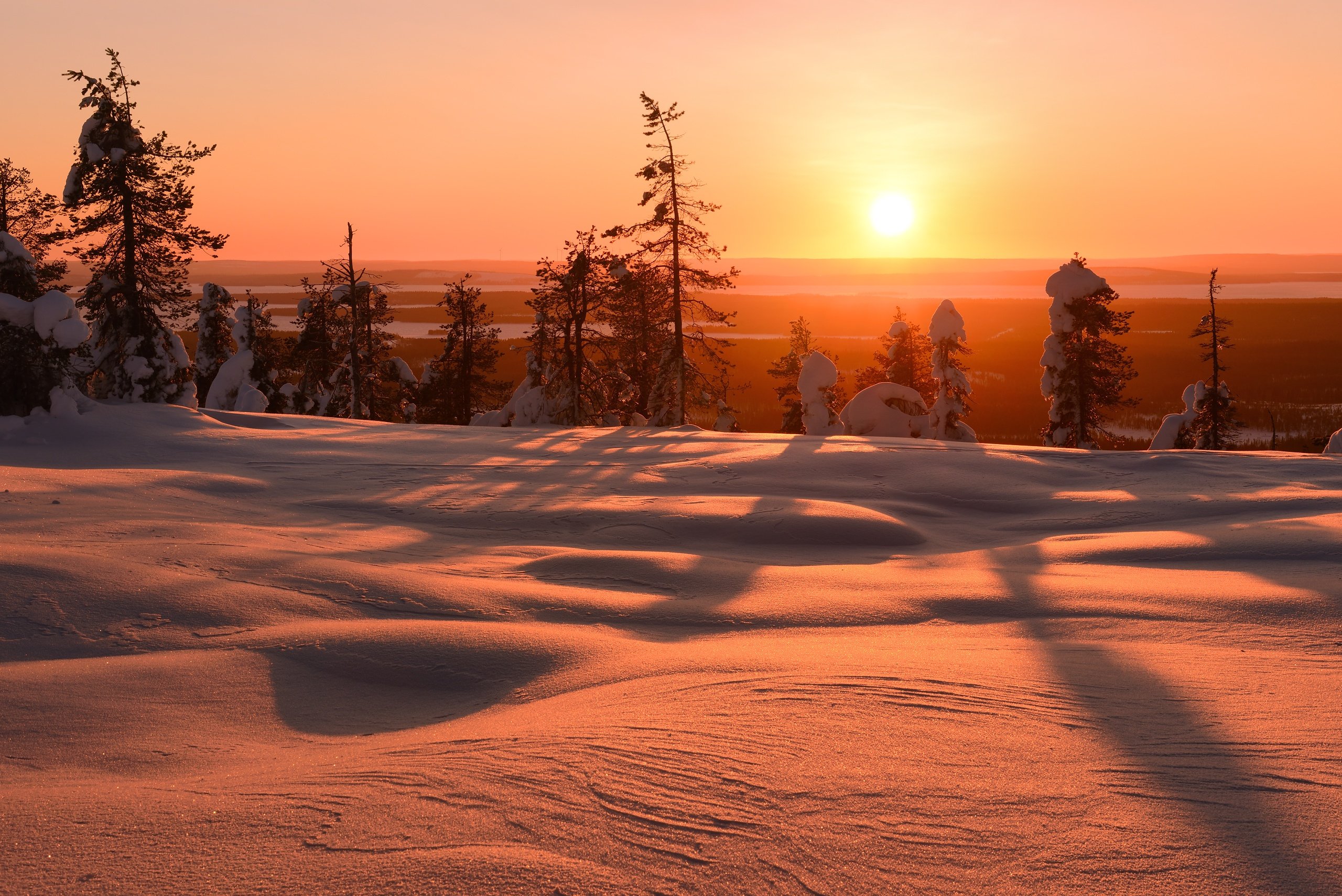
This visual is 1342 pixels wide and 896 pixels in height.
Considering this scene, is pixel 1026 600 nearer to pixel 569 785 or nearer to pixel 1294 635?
pixel 1294 635

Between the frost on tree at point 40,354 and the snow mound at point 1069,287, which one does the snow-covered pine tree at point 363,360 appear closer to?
the frost on tree at point 40,354

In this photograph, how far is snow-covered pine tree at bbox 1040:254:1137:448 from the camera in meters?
36.0

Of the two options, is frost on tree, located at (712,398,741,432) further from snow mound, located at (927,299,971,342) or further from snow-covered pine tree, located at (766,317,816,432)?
snow-covered pine tree, located at (766,317,816,432)

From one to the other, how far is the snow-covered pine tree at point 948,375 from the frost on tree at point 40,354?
29.4 m

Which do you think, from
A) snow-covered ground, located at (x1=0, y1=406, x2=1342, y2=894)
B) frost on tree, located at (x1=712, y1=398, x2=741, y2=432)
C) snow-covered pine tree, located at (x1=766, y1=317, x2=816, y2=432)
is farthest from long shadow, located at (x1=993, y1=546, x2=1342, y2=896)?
snow-covered pine tree, located at (x1=766, y1=317, x2=816, y2=432)

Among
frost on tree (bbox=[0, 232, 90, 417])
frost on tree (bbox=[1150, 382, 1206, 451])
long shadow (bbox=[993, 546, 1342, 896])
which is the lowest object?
long shadow (bbox=[993, 546, 1342, 896])

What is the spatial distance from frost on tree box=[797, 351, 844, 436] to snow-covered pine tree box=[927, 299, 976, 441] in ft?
14.1

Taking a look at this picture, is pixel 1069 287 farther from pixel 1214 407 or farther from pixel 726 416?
pixel 726 416

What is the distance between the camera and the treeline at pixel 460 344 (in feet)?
89.7

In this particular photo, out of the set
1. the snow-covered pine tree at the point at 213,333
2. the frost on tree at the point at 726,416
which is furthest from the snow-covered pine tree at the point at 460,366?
the frost on tree at the point at 726,416

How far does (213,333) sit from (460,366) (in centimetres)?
1327

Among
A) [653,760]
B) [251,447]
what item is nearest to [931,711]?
[653,760]

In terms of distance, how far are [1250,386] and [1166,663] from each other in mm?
84746

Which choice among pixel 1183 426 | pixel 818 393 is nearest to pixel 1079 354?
pixel 1183 426
